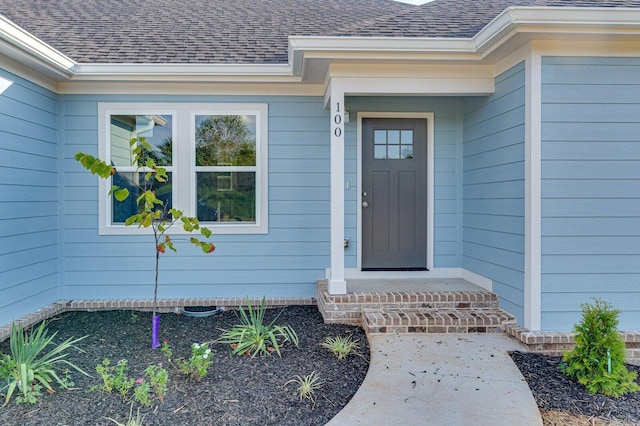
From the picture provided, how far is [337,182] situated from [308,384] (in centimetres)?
205

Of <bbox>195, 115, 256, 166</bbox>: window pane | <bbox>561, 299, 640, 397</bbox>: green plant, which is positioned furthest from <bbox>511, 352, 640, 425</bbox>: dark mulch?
<bbox>195, 115, 256, 166</bbox>: window pane

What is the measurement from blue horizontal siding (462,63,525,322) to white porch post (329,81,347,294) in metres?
1.60

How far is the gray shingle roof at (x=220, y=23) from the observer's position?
15.0 feet

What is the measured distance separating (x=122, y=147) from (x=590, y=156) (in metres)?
5.01

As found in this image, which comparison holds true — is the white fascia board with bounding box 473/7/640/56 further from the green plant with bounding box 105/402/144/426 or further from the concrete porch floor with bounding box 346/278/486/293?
the green plant with bounding box 105/402/144/426

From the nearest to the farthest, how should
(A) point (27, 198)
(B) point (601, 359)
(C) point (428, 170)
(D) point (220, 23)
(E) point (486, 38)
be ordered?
(B) point (601, 359)
(E) point (486, 38)
(A) point (27, 198)
(C) point (428, 170)
(D) point (220, 23)

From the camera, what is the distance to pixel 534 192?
352 cm

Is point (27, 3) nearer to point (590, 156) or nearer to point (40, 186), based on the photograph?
point (40, 186)

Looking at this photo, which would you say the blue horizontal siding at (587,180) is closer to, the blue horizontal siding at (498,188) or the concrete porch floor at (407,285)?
the blue horizontal siding at (498,188)

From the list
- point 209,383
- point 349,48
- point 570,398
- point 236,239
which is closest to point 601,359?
point 570,398

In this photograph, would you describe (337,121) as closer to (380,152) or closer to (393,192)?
(380,152)

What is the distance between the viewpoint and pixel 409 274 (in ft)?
16.2

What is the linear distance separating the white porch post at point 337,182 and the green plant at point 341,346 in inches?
26.4

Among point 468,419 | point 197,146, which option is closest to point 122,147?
point 197,146
